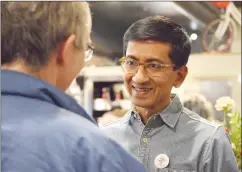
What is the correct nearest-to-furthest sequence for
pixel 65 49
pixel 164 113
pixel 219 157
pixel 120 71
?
pixel 65 49
pixel 219 157
pixel 164 113
pixel 120 71

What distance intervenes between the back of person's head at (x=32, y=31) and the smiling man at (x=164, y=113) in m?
0.48

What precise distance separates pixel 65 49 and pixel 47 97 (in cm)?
11

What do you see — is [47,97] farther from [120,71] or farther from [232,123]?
[120,71]

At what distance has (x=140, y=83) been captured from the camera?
4.45 feet

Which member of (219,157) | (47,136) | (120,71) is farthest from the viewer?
(120,71)

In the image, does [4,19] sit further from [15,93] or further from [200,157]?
[200,157]

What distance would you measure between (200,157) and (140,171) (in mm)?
459

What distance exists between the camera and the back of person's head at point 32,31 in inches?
35.8

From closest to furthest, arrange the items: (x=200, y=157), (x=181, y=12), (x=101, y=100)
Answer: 1. (x=200, y=157)
2. (x=181, y=12)
3. (x=101, y=100)

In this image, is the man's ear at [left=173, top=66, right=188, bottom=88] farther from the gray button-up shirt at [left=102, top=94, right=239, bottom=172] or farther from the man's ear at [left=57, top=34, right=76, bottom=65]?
the man's ear at [left=57, top=34, right=76, bottom=65]

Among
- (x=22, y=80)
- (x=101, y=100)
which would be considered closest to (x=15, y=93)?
(x=22, y=80)

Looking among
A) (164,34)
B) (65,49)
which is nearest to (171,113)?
(164,34)

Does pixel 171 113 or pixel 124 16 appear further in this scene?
pixel 124 16

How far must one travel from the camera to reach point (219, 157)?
4.28 ft
